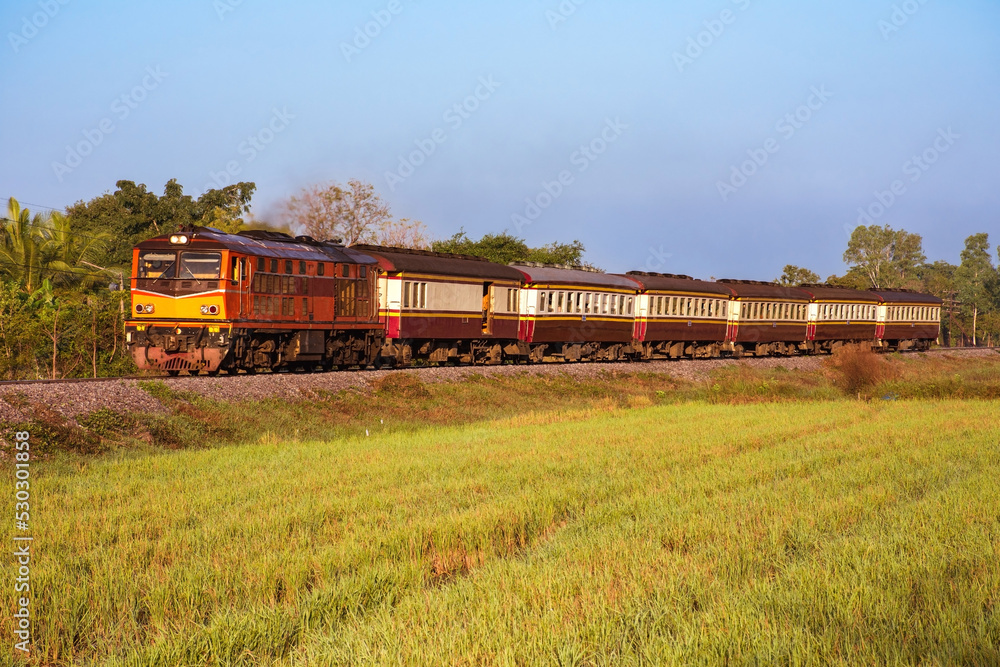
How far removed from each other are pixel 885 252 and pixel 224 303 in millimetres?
133022

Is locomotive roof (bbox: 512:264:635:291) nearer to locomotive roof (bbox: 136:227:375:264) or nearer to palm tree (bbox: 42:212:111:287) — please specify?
locomotive roof (bbox: 136:227:375:264)

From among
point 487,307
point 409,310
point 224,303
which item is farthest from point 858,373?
point 224,303

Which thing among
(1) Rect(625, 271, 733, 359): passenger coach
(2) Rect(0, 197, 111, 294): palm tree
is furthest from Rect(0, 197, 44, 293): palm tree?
(1) Rect(625, 271, 733, 359): passenger coach

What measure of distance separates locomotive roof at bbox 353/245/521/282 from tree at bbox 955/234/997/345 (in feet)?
312

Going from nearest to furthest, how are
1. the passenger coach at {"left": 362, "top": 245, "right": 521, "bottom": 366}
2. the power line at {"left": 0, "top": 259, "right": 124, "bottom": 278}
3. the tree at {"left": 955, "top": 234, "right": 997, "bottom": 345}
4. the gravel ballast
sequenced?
the gravel ballast, the passenger coach at {"left": 362, "top": 245, "right": 521, "bottom": 366}, the power line at {"left": 0, "top": 259, "right": 124, "bottom": 278}, the tree at {"left": 955, "top": 234, "right": 997, "bottom": 345}

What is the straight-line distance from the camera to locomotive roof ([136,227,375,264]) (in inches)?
901

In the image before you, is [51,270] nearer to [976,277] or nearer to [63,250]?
[63,250]

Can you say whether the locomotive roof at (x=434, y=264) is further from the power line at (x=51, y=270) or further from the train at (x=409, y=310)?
the power line at (x=51, y=270)

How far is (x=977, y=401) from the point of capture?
27.8 m

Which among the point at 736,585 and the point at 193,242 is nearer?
the point at 736,585

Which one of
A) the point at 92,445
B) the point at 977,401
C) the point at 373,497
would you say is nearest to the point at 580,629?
the point at 373,497

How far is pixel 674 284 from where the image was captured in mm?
43312

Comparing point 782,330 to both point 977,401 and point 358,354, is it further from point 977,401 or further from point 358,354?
point 358,354

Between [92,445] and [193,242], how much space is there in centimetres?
802
